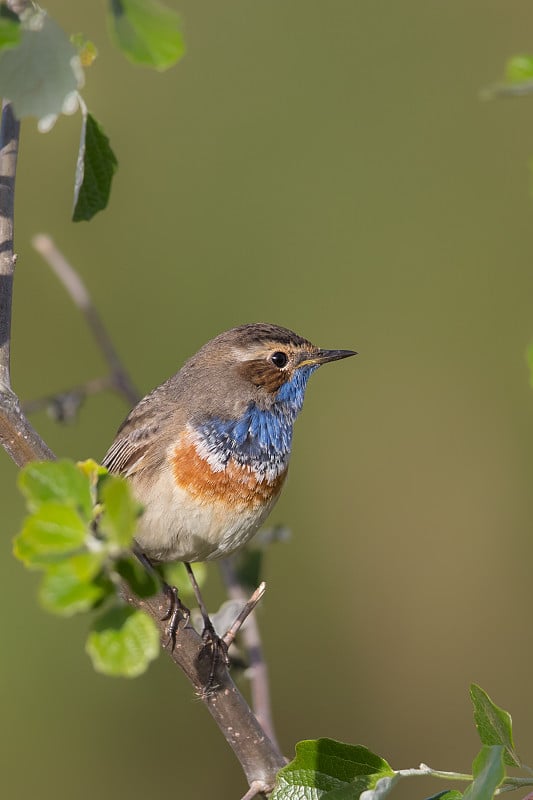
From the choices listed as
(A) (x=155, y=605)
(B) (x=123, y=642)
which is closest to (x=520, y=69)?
(B) (x=123, y=642)

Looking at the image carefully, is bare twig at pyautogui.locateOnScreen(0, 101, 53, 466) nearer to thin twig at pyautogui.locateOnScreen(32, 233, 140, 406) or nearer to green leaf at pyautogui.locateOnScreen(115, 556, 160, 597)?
green leaf at pyautogui.locateOnScreen(115, 556, 160, 597)

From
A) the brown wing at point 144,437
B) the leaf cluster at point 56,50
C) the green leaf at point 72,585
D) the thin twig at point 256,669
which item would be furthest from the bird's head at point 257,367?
the green leaf at point 72,585

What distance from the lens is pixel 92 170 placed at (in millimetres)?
2133

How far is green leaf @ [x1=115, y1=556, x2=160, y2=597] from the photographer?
1309mm

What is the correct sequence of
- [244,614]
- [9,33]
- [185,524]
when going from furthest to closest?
[185,524]
[244,614]
[9,33]

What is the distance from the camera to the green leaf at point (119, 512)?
122 centimetres

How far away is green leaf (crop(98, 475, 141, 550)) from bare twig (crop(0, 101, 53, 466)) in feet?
2.63

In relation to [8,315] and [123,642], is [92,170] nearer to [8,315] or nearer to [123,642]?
[8,315]

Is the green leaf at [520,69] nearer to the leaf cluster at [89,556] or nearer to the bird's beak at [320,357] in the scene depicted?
the leaf cluster at [89,556]

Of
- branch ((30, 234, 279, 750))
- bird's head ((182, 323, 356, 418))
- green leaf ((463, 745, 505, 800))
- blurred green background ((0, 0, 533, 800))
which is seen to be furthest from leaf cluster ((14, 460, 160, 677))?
blurred green background ((0, 0, 533, 800))

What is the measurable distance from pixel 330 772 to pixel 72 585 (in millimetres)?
793

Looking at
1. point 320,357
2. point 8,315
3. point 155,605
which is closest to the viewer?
point 8,315

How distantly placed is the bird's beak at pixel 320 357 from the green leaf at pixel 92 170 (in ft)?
4.77

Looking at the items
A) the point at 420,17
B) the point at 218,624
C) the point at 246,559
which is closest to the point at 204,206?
the point at 420,17
